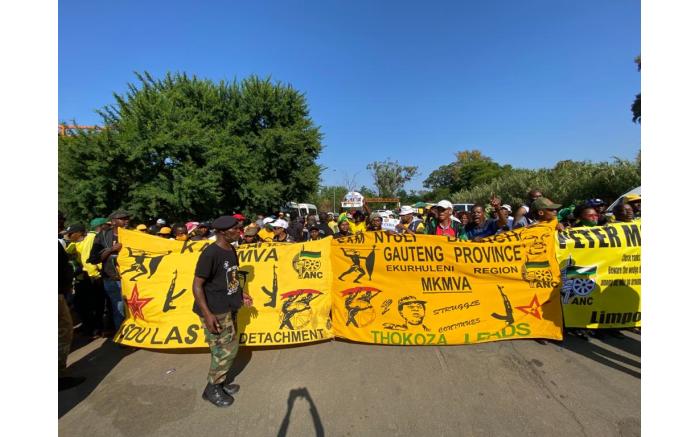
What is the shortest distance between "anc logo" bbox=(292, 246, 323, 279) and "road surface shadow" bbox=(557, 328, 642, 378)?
3.31m

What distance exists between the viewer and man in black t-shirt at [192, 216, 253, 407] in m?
2.93

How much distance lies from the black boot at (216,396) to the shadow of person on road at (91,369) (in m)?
1.29

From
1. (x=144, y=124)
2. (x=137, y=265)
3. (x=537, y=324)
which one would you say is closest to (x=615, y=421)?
(x=537, y=324)

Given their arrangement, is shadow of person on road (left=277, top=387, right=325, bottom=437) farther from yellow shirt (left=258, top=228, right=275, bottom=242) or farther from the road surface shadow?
yellow shirt (left=258, top=228, right=275, bottom=242)

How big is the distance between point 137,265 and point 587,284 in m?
6.10

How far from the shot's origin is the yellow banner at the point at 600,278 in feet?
14.1

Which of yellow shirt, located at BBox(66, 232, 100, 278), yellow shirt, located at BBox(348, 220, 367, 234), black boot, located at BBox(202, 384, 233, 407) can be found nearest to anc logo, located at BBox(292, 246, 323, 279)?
black boot, located at BBox(202, 384, 233, 407)

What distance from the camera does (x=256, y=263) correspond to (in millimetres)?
4281

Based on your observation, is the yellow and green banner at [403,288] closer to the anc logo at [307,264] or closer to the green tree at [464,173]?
the anc logo at [307,264]

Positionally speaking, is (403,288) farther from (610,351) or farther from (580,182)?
(580,182)

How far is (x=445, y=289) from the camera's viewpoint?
13.6 ft

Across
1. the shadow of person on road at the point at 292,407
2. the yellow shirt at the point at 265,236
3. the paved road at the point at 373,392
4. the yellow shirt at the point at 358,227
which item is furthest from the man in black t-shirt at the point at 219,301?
the yellow shirt at the point at 358,227

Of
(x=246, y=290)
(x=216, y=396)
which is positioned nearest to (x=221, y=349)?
(x=216, y=396)

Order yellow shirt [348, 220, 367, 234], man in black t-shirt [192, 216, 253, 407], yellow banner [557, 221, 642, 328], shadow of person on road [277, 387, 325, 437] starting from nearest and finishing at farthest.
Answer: shadow of person on road [277, 387, 325, 437] → man in black t-shirt [192, 216, 253, 407] → yellow banner [557, 221, 642, 328] → yellow shirt [348, 220, 367, 234]
